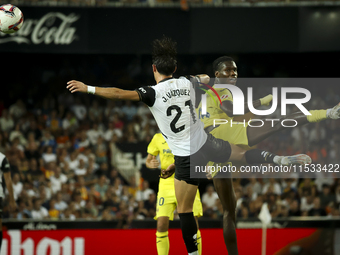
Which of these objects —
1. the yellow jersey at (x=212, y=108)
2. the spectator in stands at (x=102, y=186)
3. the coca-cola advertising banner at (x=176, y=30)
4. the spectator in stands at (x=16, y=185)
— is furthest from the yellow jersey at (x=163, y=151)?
the coca-cola advertising banner at (x=176, y=30)

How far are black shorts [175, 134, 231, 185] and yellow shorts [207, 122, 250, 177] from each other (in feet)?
2.16

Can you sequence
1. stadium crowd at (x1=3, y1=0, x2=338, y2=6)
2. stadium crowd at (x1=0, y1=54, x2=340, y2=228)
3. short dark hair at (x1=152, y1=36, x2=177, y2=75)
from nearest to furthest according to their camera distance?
short dark hair at (x1=152, y1=36, x2=177, y2=75) < stadium crowd at (x1=0, y1=54, x2=340, y2=228) < stadium crowd at (x1=3, y1=0, x2=338, y2=6)

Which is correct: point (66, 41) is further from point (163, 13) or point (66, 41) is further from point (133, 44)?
point (163, 13)

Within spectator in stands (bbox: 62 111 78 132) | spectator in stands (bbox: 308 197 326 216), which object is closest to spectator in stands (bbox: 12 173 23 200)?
spectator in stands (bbox: 62 111 78 132)

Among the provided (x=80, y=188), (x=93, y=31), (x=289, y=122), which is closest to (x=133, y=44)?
(x=93, y=31)

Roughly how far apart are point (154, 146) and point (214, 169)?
1.56 metres

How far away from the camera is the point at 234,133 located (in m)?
6.38

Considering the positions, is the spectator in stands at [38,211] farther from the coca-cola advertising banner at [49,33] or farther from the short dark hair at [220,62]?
the short dark hair at [220,62]

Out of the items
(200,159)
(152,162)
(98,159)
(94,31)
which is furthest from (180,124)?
(94,31)

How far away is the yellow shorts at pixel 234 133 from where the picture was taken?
6187 millimetres

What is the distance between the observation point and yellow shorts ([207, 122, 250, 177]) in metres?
6.19

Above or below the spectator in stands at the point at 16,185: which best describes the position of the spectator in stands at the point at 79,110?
above

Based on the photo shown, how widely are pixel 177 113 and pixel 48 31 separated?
7.60 m

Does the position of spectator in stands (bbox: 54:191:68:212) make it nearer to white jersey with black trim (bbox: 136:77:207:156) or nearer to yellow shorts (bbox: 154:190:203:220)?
yellow shorts (bbox: 154:190:203:220)
